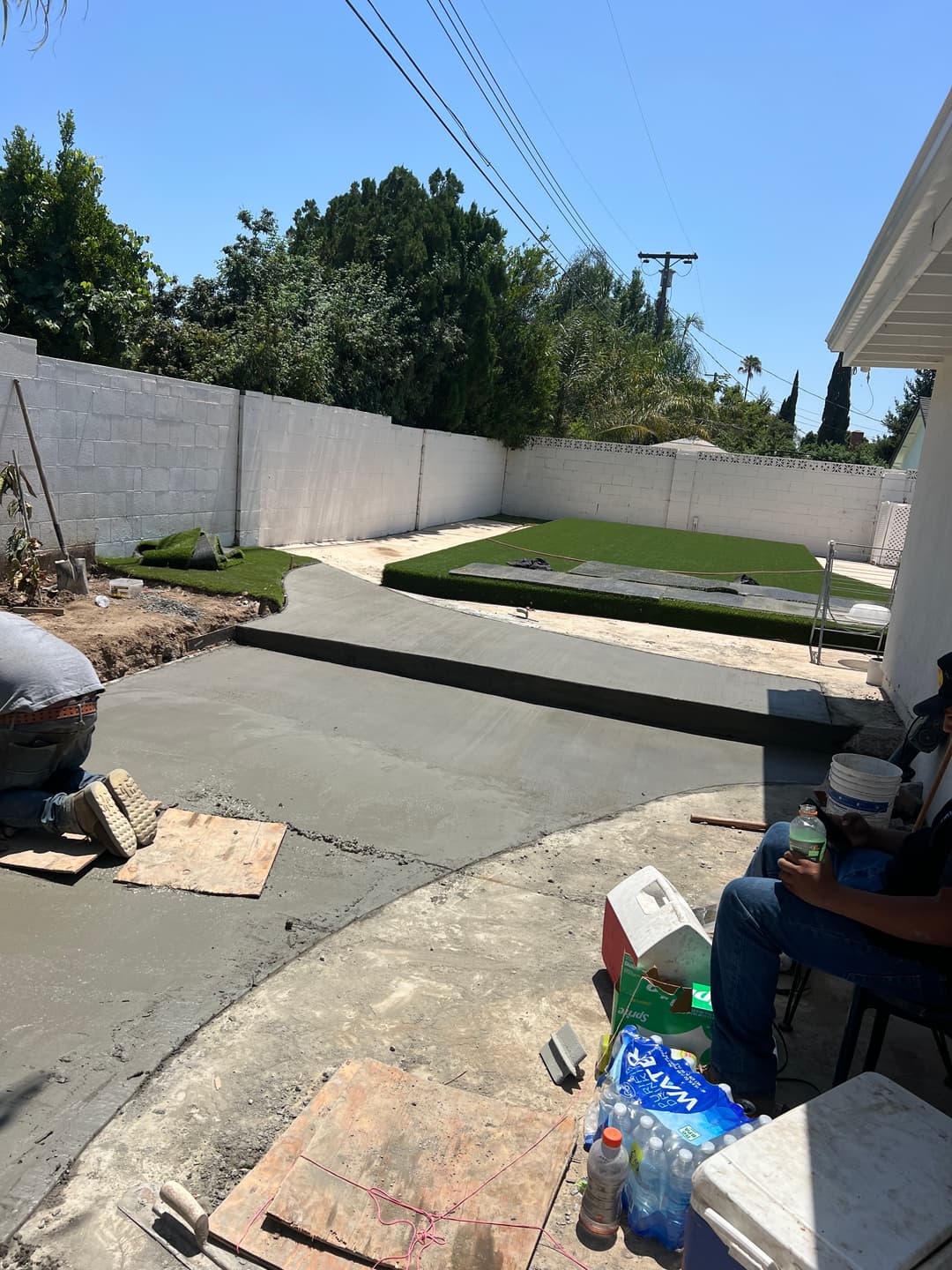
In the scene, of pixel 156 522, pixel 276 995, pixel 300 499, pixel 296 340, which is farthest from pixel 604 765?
pixel 296 340

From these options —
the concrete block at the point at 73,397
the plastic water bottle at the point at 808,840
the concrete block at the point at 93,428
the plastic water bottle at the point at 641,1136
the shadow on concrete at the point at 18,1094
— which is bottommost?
the shadow on concrete at the point at 18,1094

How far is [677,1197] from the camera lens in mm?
1891

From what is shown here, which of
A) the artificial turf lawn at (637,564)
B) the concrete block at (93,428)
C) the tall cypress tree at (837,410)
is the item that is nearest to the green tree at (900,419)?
the tall cypress tree at (837,410)

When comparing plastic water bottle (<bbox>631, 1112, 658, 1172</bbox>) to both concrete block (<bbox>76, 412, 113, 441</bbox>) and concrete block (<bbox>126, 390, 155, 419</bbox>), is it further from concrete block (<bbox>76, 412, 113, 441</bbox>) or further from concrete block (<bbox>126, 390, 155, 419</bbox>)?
concrete block (<bbox>126, 390, 155, 419</bbox>)

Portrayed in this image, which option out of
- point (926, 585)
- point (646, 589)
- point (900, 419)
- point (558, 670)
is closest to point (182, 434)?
point (558, 670)

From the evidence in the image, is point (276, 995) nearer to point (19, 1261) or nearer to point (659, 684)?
point (19, 1261)

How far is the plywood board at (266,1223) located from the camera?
70.4 inches

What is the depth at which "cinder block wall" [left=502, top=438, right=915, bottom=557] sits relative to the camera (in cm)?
1941

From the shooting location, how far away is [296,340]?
13.6 metres

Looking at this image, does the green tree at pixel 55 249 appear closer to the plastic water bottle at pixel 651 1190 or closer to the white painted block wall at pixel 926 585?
the white painted block wall at pixel 926 585

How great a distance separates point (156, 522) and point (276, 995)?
715cm

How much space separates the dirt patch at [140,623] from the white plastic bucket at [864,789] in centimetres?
450

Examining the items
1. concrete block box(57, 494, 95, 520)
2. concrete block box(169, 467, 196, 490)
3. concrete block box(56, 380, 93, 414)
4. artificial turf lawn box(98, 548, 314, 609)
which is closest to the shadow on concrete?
artificial turf lawn box(98, 548, 314, 609)

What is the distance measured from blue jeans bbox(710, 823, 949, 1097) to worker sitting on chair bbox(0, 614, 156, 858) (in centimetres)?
234
